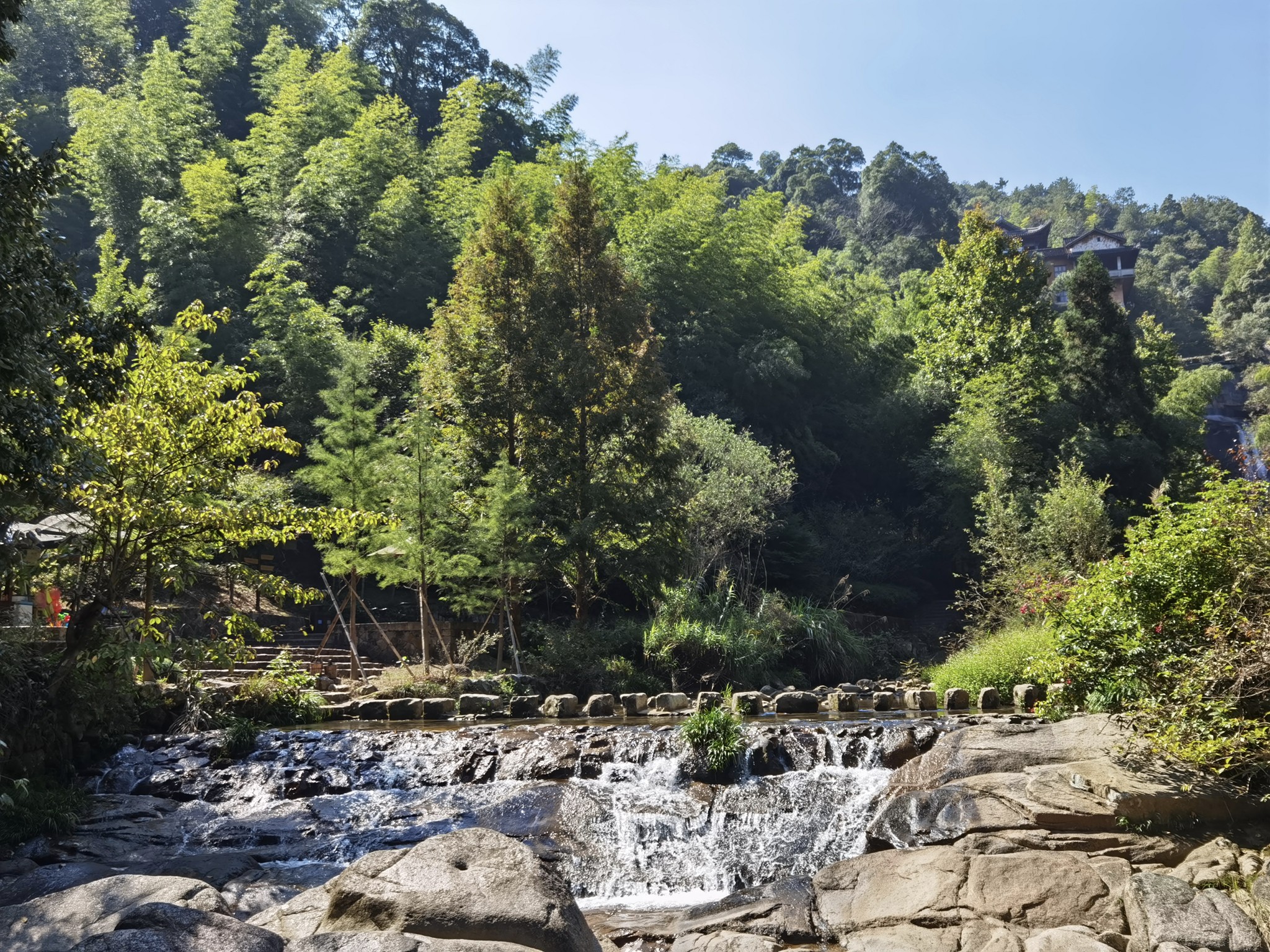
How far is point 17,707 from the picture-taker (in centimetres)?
985

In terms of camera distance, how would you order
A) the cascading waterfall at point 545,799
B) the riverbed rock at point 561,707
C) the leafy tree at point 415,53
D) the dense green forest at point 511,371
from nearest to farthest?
the cascading waterfall at point 545,799 < the dense green forest at point 511,371 < the riverbed rock at point 561,707 < the leafy tree at point 415,53

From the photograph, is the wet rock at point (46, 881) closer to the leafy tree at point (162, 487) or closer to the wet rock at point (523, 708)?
the leafy tree at point (162, 487)

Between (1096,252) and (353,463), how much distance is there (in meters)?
52.6

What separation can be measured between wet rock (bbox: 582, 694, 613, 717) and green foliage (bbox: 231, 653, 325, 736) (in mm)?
3449

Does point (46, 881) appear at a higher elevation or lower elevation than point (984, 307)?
lower

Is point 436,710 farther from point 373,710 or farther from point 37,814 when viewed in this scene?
point 37,814

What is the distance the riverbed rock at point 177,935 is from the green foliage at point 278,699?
8135mm

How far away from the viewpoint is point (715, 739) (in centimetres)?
942

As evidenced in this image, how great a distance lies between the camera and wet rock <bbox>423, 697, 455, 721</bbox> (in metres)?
13.0

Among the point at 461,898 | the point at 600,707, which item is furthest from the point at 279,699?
the point at 461,898

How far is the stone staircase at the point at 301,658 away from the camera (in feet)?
49.0

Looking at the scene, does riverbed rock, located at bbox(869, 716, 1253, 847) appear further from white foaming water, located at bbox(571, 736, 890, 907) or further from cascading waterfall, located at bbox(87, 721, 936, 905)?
cascading waterfall, located at bbox(87, 721, 936, 905)

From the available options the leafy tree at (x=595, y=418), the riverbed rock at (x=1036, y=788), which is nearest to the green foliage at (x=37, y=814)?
the riverbed rock at (x=1036, y=788)

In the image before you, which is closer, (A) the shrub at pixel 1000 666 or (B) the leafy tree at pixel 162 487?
(B) the leafy tree at pixel 162 487
